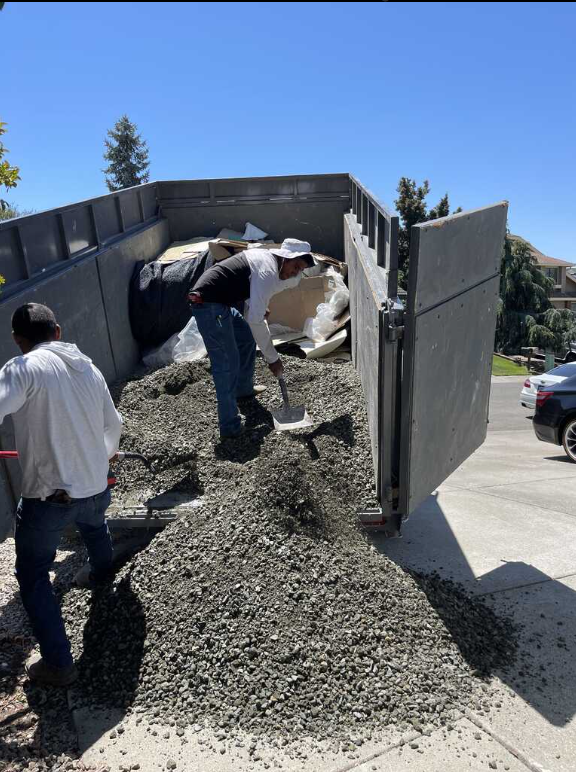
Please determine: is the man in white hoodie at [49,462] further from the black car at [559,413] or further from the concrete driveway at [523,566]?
the black car at [559,413]

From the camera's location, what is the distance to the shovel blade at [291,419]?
198 inches

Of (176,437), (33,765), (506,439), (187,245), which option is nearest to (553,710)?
(33,765)

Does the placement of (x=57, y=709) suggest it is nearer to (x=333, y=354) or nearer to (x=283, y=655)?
(x=283, y=655)

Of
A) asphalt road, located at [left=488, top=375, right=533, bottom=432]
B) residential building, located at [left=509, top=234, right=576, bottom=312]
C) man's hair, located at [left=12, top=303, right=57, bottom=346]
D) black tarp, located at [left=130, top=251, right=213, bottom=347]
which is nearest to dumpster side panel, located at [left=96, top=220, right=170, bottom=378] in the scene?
black tarp, located at [left=130, top=251, right=213, bottom=347]

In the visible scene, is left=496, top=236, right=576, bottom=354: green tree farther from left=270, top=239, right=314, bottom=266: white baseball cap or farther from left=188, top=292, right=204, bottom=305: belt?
left=188, top=292, right=204, bottom=305: belt

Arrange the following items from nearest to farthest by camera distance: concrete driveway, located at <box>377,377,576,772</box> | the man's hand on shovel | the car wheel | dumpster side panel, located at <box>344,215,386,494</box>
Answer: concrete driveway, located at <box>377,377,576,772</box> → dumpster side panel, located at <box>344,215,386,494</box> → the man's hand on shovel → the car wheel

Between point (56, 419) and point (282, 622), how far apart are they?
5.38ft

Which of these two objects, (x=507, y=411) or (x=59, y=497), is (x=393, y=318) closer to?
(x=59, y=497)

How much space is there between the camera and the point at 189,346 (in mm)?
7129

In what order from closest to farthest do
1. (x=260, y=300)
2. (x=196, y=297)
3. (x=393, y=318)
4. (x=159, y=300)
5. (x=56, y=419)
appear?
(x=56, y=419)
(x=393, y=318)
(x=260, y=300)
(x=196, y=297)
(x=159, y=300)

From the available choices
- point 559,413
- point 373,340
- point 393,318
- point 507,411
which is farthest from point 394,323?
point 507,411

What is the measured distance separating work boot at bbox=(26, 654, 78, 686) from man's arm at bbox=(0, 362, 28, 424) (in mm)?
1387

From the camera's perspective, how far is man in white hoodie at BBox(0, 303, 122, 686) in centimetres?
298

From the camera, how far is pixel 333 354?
7.14 meters
